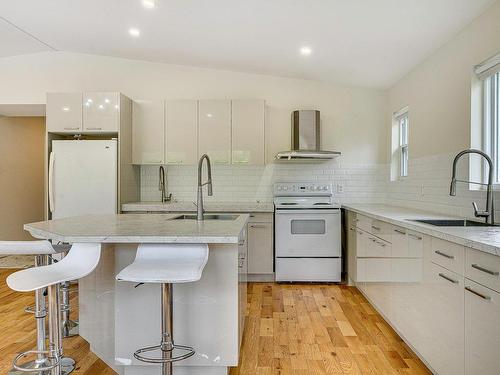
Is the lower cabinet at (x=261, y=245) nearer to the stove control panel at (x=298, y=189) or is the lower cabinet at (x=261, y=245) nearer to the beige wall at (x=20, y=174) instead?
the stove control panel at (x=298, y=189)

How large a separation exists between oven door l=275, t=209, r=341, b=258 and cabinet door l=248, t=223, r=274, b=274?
0.15 metres

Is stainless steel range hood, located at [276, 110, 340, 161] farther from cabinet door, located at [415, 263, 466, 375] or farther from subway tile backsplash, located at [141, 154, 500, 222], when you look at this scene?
cabinet door, located at [415, 263, 466, 375]

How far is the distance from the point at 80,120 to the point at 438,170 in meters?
3.83

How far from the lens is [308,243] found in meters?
4.41

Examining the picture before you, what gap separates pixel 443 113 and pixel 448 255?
5.89 ft

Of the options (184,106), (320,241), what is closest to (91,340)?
(320,241)

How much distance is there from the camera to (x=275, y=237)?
4.46 m

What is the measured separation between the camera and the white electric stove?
4.40 metres

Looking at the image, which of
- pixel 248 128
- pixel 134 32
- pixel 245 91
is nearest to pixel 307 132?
pixel 248 128

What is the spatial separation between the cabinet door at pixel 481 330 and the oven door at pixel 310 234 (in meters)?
2.59

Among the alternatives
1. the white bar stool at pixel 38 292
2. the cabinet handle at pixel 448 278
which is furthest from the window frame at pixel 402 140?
the white bar stool at pixel 38 292

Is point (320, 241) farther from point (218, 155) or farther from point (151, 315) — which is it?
point (151, 315)

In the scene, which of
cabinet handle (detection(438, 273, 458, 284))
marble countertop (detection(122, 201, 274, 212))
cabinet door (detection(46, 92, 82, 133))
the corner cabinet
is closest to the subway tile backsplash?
marble countertop (detection(122, 201, 274, 212))

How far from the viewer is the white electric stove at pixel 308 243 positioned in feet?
14.4
